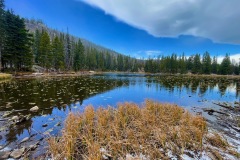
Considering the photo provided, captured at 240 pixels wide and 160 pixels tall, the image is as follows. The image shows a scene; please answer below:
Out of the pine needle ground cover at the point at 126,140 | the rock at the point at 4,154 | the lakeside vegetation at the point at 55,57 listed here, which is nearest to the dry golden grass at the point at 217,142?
the pine needle ground cover at the point at 126,140

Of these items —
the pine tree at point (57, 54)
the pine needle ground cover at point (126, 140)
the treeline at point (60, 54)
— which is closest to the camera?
the pine needle ground cover at point (126, 140)

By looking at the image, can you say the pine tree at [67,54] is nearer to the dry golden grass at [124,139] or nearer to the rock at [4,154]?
the dry golden grass at [124,139]

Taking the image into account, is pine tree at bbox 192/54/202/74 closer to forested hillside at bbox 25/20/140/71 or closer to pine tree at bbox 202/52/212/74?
pine tree at bbox 202/52/212/74

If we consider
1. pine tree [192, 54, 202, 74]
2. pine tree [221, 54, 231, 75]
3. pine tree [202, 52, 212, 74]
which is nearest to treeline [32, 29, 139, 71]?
pine tree [192, 54, 202, 74]

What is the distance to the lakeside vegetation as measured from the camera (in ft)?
102

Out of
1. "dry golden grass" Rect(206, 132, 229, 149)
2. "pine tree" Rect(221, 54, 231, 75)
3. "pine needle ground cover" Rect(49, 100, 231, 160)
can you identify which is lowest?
"dry golden grass" Rect(206, 132, 229, 149)

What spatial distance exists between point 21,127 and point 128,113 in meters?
4.87

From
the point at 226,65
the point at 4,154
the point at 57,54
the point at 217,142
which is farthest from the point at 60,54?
the point at 226,65

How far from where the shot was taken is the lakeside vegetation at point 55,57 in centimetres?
3103

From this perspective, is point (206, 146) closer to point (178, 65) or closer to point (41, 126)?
point (41, 126)

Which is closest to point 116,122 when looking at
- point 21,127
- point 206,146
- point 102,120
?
point 102,120

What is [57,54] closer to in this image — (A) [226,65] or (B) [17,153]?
(B) [17,153]

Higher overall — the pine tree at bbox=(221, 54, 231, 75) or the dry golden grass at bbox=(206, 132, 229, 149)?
the pine tree at bbox=(221, 54, 231, 75)

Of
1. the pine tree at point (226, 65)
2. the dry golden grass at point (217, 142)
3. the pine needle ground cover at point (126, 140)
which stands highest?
the pine tree at point (226, 65)
